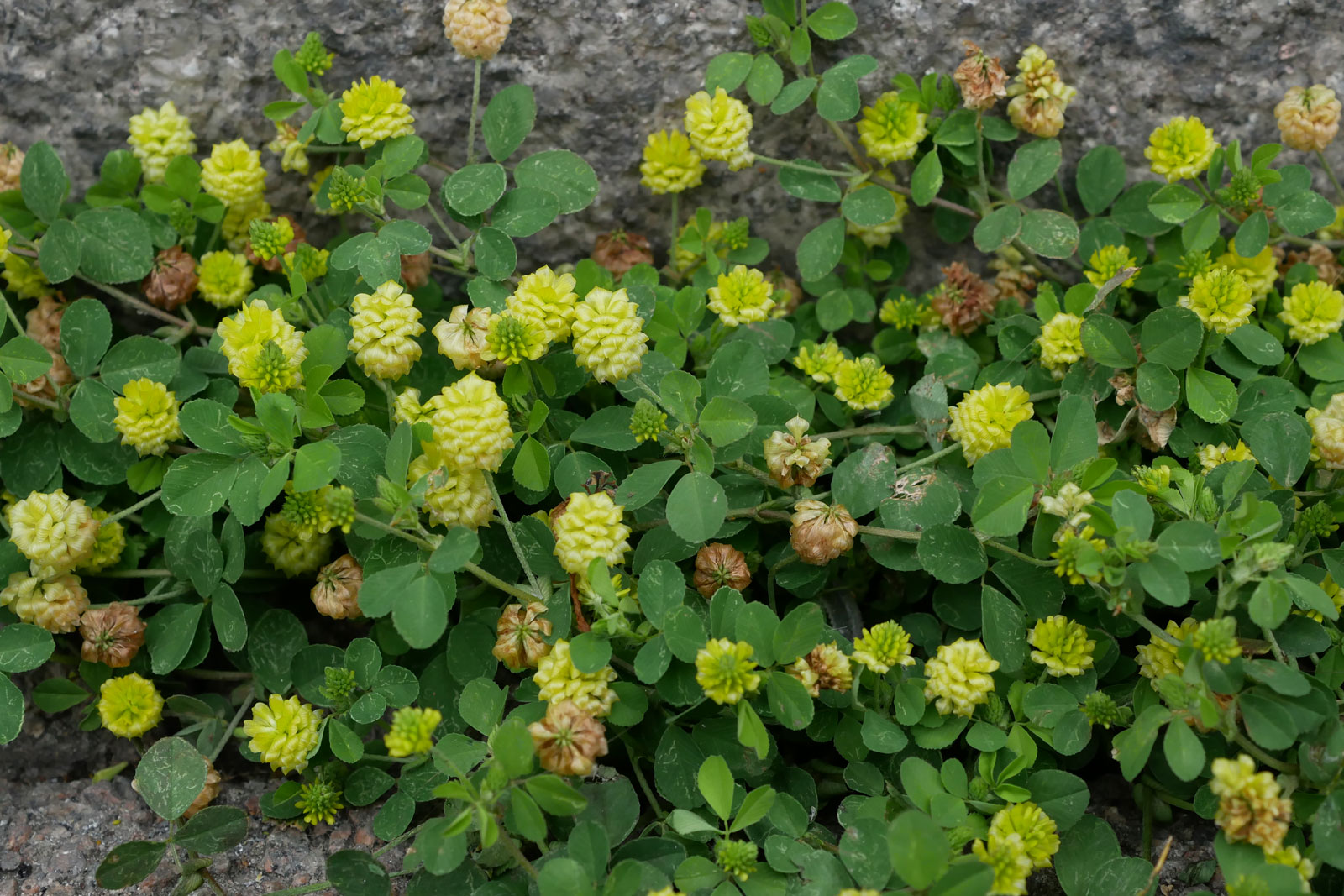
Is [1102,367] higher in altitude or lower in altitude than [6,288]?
lower

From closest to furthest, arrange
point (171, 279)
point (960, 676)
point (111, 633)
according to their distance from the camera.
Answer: point (960, 676) < point (111, 633) < point (171, 279)

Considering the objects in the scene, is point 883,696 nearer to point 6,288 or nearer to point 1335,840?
point 1335,840

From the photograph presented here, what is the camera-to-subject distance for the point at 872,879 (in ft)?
4.75

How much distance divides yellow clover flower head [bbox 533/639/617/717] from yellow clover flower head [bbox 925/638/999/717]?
0.47 meters

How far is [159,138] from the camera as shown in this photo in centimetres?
202

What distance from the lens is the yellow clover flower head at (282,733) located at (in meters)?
1.60

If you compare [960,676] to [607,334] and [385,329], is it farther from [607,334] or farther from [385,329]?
[385,329]

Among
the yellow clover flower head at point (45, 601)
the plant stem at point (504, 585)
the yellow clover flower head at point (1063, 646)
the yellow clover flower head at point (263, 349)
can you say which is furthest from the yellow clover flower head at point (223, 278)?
the yellow clover flower head at point (1063, 646)

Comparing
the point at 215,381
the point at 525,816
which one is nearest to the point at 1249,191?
the point at 525,816

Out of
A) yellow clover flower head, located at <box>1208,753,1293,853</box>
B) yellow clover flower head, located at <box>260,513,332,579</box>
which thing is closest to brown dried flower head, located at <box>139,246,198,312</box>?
yellow clover flower head, located at <box>260,513,332,579</box>

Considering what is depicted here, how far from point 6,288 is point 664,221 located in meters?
1.27

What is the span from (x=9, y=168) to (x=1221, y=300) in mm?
2116

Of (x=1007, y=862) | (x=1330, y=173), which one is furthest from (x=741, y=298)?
(x=1330, y=173)

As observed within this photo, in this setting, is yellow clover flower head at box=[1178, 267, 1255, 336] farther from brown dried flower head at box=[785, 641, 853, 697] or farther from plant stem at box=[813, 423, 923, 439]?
brown dried flower head at box=[785, 641, 853, 697]
